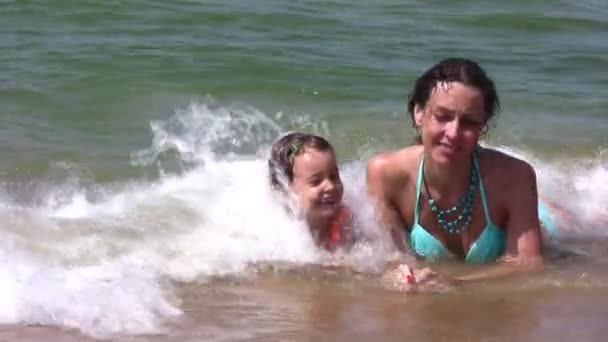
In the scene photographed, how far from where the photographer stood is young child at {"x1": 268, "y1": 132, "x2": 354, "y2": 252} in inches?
202

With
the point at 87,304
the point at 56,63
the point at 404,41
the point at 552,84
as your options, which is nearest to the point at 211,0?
the point at 404,41

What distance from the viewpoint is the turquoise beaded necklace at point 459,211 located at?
16.1ft

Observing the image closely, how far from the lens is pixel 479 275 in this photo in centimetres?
482

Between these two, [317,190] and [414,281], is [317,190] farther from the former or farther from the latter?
[414,281]

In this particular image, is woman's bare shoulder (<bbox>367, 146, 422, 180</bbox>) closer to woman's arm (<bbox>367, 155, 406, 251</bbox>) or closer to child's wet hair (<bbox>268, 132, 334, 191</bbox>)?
woman's arm (<bbox>367, 155, 406, 251</bbox>)

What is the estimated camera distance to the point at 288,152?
17.2 ft

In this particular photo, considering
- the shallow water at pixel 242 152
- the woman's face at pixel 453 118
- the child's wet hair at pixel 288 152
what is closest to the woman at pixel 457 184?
the woman's face at pixel 453 118

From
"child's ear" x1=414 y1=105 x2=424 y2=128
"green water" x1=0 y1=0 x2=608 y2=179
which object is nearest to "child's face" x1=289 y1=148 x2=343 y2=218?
"child's ear" x1=414 y1=105 x2=424 y2=128

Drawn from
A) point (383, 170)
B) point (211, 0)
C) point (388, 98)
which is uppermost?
point (211, 0)

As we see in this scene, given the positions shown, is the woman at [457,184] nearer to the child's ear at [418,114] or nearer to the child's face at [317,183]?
the child's ear at [418,114]

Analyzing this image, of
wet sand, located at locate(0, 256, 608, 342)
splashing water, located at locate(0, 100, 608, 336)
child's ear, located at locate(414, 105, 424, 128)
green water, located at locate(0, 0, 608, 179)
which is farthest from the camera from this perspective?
green water, located at locate(0, 0, 608, 179)

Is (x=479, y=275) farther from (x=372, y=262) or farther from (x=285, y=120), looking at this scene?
(x=285, y=120)

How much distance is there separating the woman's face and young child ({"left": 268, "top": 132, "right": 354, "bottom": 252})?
62 centimetres

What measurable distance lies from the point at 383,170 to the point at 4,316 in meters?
1.75
